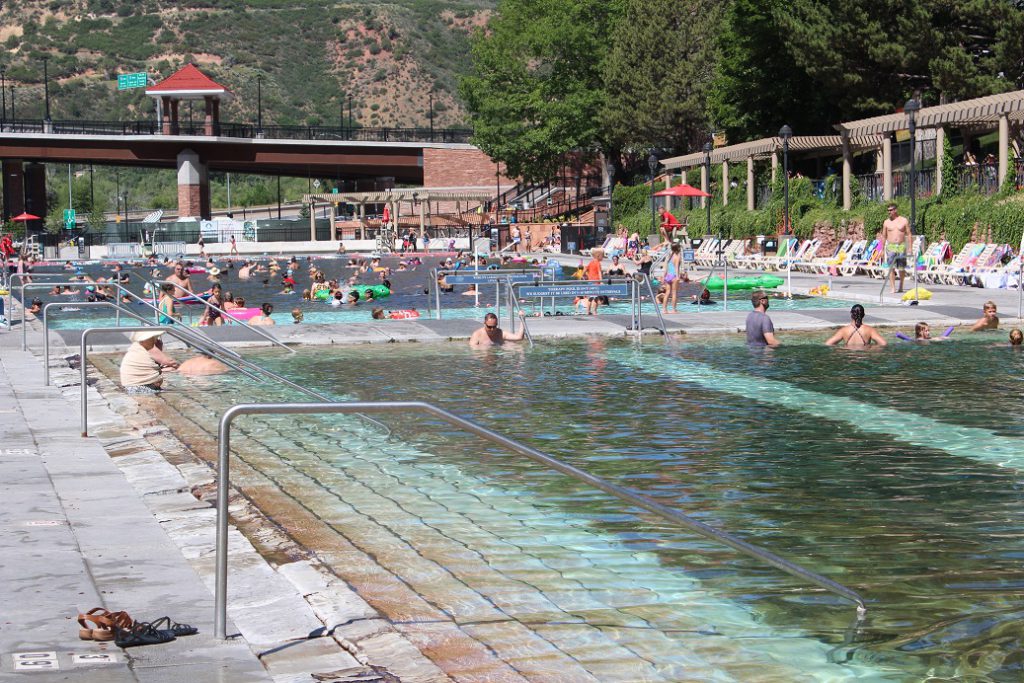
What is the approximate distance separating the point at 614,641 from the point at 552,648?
0.34m

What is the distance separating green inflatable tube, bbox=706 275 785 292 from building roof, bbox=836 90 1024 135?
708 centimetres

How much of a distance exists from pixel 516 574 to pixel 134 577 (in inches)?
83.2

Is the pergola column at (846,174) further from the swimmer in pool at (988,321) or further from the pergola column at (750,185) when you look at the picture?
the swimmer in pool at (988,321)

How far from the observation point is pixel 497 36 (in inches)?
2968

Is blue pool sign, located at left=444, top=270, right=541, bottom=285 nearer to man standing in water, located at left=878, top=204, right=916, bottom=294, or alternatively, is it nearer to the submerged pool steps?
man standing in water, located at left=878, top=204, right=916, bottom=294

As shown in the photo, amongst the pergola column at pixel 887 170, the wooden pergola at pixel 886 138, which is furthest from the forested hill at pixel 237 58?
the pergola column at pixel 887 170

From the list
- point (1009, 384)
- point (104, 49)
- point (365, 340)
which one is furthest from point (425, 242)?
point (104, 49)

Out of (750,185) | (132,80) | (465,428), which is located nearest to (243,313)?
(465,428)

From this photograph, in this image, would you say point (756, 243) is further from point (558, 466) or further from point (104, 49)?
point (104, 49)

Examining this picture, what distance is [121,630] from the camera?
592cm

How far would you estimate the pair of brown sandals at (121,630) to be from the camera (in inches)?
233

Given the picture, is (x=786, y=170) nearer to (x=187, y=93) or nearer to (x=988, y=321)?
(x=988, y=321)

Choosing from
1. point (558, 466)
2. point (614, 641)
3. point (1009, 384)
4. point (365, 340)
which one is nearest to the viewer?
point (558, 466)

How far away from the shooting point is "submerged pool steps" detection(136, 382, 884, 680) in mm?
6105
